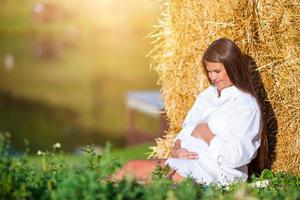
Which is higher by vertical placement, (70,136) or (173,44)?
(173,44)

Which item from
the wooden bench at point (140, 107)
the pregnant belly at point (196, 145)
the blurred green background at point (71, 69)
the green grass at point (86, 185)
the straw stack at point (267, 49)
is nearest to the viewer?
the green grass at point (86, 185)

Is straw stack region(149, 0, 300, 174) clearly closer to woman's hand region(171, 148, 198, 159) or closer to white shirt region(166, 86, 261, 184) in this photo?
white shirt region(166, 86, 261, 184)

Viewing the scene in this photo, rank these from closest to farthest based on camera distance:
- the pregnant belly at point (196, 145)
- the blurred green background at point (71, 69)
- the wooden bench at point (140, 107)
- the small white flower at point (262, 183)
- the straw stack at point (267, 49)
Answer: the small white flower at point (262, 183) < the pregnant belly at point (196, 145) < the straw stack at point (267, 49) < the wooden bench at point (140, 107) < the blurred green background at point (71, 69)

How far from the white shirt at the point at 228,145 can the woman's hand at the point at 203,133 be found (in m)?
0.03

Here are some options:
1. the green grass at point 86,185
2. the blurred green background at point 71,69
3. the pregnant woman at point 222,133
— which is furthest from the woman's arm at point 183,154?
the blurred green background at point 71,69

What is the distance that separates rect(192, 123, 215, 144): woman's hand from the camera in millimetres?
5680

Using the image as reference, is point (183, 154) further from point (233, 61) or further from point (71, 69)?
point (71, 69)

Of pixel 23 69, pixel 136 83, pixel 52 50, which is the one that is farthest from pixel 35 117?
pixel 52 50

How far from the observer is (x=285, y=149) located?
20.7ft

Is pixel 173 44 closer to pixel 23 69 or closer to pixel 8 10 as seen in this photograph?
pixel 23 69

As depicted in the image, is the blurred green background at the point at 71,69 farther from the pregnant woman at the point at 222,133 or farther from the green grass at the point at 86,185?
the green grass at the point at 86,185

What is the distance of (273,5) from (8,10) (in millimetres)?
29160

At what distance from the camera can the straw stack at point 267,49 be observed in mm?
6133

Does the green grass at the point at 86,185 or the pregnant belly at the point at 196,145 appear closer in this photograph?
the green grass at the point at 86,185
